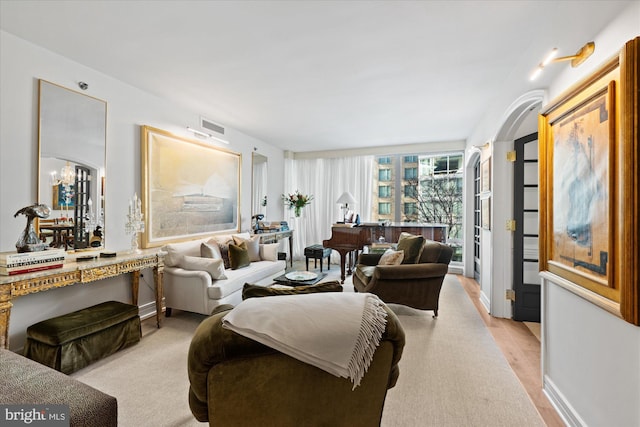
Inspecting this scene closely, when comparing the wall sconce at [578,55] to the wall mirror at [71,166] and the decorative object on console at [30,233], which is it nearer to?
the decorative object on console at [30,233]

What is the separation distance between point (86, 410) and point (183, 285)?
2.21 m

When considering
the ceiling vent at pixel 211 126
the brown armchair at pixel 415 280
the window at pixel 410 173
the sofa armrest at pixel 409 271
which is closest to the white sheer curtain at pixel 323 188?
the window at pixel 410 173

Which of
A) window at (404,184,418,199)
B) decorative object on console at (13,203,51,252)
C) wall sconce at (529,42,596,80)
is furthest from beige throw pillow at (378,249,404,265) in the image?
decorative object on console at (13,203,51,252)

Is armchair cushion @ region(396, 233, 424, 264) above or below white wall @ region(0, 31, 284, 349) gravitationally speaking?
below

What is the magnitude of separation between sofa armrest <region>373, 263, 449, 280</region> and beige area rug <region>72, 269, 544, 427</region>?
21.8 inches

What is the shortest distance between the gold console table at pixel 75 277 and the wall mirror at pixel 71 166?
0.36 m

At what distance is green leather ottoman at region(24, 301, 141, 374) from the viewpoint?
2111 mm

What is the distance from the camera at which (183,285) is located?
10.6ft

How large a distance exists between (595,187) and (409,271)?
194 cm

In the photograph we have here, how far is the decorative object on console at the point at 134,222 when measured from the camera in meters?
3.10

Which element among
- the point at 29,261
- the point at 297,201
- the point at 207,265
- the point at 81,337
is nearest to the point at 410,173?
the point at 297,201

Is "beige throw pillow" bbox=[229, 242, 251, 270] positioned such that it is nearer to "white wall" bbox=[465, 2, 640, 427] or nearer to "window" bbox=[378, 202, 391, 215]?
"white wall" bbox=[465, 2, 640, 427]

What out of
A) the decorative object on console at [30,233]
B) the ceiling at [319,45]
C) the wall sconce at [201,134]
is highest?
the ceiling at [319,45]

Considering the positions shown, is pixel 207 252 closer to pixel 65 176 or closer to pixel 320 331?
pixel 65 176
